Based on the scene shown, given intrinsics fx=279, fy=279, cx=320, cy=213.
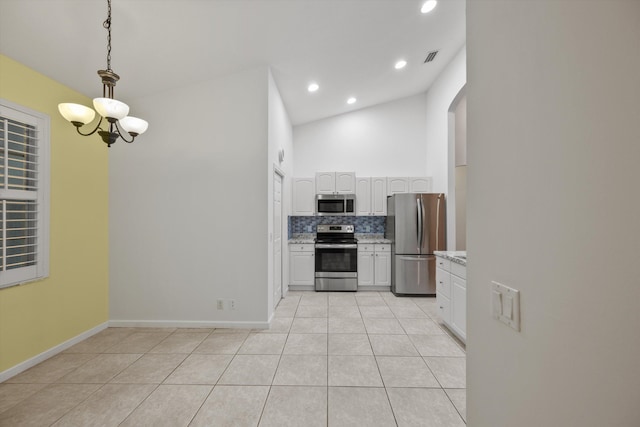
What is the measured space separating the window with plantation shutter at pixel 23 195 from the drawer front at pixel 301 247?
3263 mm

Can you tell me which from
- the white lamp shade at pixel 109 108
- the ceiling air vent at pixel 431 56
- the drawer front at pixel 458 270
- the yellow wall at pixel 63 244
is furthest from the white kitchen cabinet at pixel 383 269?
the white lamp shade at pixel 109 108

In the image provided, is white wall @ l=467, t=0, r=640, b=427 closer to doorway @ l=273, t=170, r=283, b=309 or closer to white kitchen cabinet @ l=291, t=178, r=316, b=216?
doorway @ l=273, t=170, r=283, b=309

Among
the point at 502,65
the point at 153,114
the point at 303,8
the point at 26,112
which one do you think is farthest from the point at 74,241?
the point at 502,65

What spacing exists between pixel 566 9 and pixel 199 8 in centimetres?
268

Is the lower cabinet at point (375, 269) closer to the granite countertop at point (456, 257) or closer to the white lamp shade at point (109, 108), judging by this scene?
the granite countertop at point (456, 257)

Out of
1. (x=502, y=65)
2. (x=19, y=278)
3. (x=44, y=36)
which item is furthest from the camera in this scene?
(x=19, y=278)

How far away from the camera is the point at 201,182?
350 centimetres

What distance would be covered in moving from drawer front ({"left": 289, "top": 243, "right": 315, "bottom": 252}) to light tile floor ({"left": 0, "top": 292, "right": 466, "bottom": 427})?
5.66ft

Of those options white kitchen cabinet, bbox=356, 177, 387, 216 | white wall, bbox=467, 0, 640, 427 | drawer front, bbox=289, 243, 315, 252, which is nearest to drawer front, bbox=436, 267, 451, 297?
white kitchen cabinet, bbox=356, 177, 387, 216

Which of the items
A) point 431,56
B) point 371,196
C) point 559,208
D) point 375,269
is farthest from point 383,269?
point 559,208

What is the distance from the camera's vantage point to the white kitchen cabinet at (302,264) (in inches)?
204

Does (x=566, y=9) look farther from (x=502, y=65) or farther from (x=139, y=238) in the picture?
(x=139, y=238)

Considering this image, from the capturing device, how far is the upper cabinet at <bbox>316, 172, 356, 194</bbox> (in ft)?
18.0

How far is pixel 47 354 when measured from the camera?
9.07 ft
